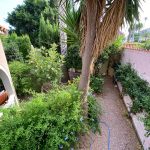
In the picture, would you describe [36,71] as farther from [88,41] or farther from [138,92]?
[138,92]

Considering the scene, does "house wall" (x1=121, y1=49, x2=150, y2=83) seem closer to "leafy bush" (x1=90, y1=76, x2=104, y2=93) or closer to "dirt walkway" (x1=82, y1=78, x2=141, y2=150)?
"dirt walkway" (x1=82, y1=78, x2=141, y2=150)

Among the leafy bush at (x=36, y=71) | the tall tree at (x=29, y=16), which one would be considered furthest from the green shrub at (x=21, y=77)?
the tall tree at (x=29, y=16)

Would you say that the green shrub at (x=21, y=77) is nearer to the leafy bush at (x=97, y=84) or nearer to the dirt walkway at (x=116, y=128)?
the leafy bush at (x=97, y=84)

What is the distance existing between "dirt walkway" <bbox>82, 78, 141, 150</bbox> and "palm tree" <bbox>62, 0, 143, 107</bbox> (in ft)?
7.83

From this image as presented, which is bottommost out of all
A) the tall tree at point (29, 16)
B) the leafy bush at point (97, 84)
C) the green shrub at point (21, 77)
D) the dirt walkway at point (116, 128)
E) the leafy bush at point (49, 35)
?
the dirt walkway at point (116, 128)

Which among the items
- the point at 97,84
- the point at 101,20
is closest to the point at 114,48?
the point at 97,84

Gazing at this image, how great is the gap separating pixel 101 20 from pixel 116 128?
153 inches

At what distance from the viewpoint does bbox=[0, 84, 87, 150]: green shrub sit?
387cm

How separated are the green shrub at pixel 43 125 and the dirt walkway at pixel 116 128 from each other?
1.23m

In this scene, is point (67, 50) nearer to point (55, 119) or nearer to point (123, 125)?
point (123, 125)

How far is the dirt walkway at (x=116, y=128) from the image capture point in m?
5.15

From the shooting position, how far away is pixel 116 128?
6055mm

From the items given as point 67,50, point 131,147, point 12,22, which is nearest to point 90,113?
point 131,147

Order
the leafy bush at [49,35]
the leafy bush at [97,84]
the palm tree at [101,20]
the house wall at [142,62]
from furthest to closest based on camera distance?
the leafy bush at [49,35], the leafy bush at [97,84], the house wall at [142,62], the palm tree at [101,20]
